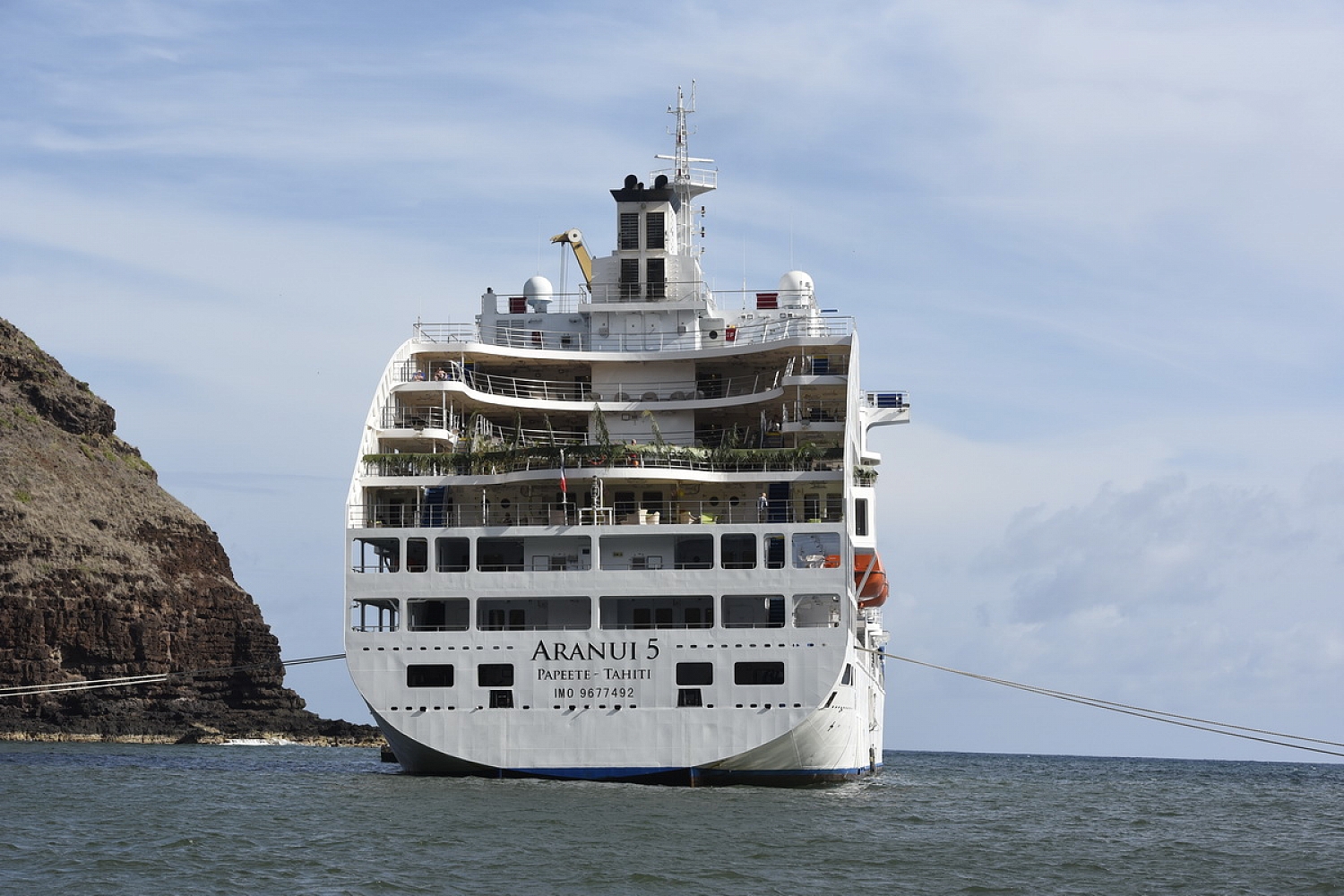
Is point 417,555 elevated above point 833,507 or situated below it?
below

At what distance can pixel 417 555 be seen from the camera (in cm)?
4062

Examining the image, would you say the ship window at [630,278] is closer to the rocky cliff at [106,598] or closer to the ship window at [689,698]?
the ship window at [689,698]

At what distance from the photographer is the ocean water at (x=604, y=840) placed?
85.8 ft

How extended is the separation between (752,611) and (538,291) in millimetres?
16212

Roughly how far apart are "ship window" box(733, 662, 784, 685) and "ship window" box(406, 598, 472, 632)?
21.8 ft

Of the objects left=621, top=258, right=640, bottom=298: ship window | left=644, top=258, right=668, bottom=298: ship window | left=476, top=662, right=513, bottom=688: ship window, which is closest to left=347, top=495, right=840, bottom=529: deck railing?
left=476, top=662, right=513, bottom=688: ship window

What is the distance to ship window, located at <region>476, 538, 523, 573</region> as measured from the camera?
40781 mm

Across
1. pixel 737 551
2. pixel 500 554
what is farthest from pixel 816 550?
pixel 500 554

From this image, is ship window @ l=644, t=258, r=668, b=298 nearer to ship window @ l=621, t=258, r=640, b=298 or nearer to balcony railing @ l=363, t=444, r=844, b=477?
ship window @ l=621, t=258, r=640, b=298

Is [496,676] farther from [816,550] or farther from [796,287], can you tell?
[796,287]

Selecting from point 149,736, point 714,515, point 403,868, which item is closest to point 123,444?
point 149,736

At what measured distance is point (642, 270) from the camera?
4869 centimetres

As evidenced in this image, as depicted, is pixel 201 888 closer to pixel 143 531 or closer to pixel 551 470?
pixel 551 470

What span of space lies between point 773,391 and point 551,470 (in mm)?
6724
